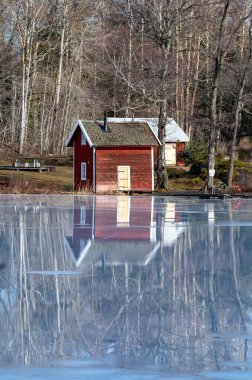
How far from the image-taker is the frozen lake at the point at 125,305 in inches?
281

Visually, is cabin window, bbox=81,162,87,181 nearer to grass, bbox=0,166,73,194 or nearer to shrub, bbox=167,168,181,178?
grass, bbox=0,166,73,194

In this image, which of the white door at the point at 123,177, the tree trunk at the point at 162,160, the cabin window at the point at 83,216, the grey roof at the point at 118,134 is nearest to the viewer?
the cabin window at the point at 83,216

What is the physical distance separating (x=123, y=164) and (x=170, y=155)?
726 inches

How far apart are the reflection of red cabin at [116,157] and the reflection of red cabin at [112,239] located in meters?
26.2

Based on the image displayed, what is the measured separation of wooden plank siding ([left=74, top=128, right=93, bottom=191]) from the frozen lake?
33488 millimetres

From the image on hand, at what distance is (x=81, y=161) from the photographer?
2162 inches

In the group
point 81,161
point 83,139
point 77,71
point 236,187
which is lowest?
point 236,187

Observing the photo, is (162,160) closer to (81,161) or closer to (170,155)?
(81,161)

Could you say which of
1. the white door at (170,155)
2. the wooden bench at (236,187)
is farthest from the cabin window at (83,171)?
the white door at (170,155)

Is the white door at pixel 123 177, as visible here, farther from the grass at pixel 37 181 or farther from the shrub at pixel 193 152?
the shrub at pixel 193 152

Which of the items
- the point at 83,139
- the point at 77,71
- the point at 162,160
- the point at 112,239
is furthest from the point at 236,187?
the point at 112,239

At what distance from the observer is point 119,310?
943 centimetres

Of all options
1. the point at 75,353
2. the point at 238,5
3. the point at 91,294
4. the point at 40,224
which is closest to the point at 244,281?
the point at 91,294

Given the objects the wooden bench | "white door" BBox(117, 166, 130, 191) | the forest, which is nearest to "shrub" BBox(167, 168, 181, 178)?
the forest
